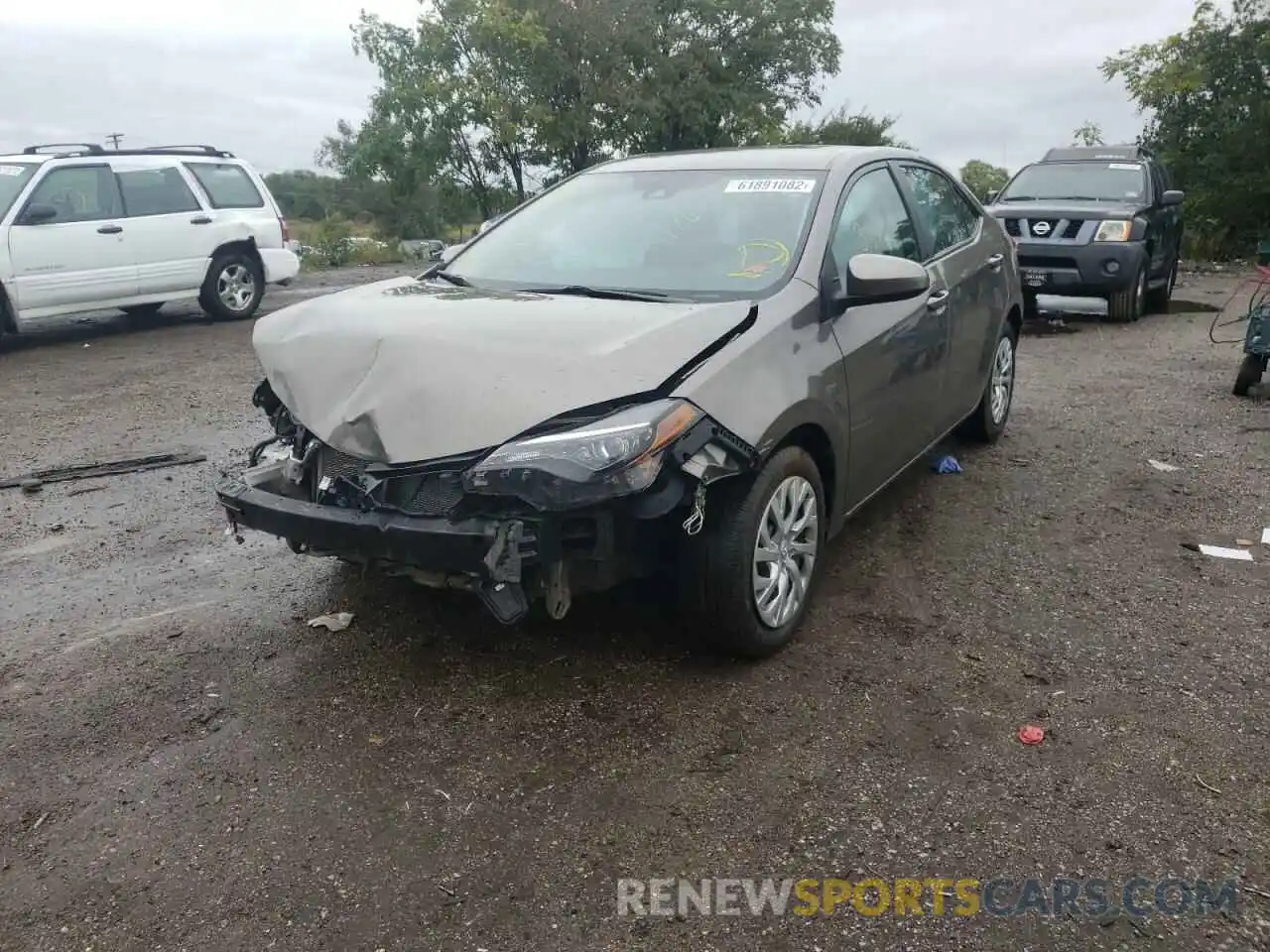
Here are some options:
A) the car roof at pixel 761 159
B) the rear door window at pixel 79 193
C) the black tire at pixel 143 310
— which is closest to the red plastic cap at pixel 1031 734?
the car roof at pixel 761 159

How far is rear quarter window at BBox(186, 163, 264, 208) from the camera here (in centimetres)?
1106

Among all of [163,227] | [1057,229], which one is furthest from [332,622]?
[1057,229]

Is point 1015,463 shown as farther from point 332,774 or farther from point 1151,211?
point 1151,211

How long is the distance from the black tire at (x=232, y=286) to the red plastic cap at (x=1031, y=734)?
10.3m

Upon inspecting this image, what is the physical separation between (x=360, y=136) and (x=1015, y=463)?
74.8 ft

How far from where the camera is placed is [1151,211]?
11.1m

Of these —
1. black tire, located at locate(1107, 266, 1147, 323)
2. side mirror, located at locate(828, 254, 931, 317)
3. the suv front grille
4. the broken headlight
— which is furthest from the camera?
black tire, located at locate(1107, 266, 1147, 323)

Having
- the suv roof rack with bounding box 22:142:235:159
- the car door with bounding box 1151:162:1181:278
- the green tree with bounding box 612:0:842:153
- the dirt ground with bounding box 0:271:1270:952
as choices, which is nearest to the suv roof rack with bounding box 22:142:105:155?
the suv roof rack with bounding box 22:142:235:159

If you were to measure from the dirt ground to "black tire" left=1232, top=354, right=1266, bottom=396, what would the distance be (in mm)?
2865

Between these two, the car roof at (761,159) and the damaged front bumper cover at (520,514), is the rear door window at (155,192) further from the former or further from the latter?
the damaged front bumper cover at (520,514)

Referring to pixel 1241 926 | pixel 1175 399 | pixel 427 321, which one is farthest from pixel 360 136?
pixel 1241 926

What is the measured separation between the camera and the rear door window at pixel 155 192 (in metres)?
10.3

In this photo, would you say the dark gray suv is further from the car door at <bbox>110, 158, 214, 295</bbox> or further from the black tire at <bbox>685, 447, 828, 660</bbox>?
the car door at <bbox>110, 158, 214, 295</bbox>

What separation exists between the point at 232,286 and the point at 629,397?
32.0 feet
